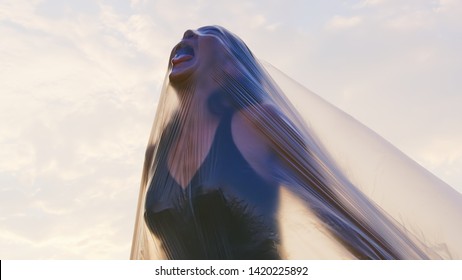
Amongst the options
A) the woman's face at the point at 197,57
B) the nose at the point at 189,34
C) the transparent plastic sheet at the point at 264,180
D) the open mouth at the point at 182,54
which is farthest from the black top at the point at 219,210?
the nose at the point at 189,34

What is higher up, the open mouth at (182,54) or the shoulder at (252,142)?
the open mouth at (182,54)

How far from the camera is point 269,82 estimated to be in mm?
4129

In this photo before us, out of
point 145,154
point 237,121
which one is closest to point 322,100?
point 237,121

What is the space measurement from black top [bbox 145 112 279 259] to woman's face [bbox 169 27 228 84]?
0.38 meters

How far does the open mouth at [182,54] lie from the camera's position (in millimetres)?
4031

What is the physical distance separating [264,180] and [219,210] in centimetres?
28

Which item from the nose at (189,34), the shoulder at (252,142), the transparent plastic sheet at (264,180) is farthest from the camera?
the nose at (189,34)

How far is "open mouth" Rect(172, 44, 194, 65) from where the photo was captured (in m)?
4.03

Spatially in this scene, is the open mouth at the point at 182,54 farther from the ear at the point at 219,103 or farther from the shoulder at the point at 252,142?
the shoulder at the point at 252,142

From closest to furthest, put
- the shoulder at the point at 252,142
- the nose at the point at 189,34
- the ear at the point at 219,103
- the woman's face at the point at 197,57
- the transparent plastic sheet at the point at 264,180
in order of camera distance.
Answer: the transparent plastic sheet at the point at 264,180 < the shoulder at the point at 252,142 < the ear at the point at 219,103 < the woman's face at the point at 197,57 < the nose at the point at 189,34

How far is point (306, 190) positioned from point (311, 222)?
0.64 feet

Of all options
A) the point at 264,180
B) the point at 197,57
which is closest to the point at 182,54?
the point at 197,57

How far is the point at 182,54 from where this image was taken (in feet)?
13.4

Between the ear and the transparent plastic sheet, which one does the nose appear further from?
the ear
